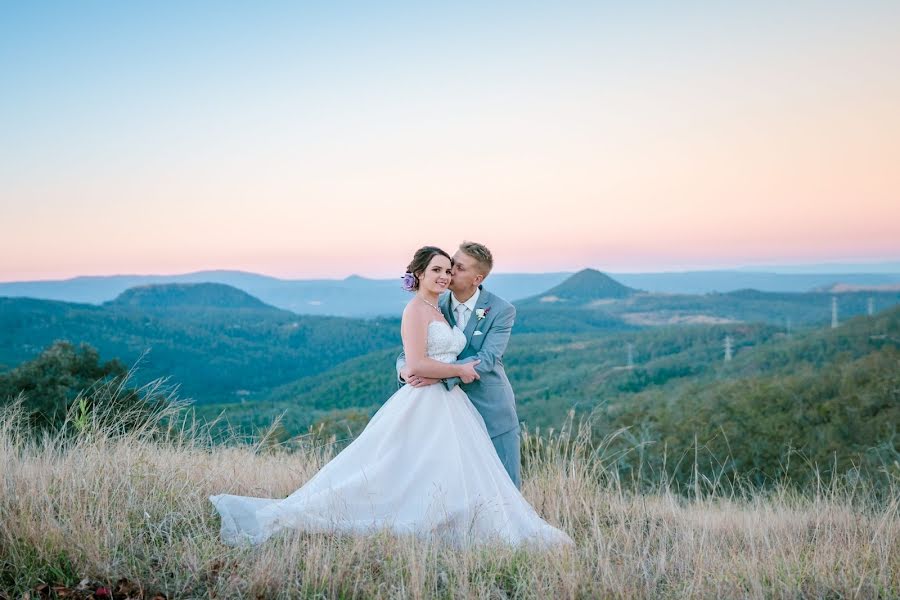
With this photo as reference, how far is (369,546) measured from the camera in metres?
3.91

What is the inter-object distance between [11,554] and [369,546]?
6.26 feet

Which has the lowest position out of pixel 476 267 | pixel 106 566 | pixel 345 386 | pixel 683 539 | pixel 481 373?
pixel 345 386

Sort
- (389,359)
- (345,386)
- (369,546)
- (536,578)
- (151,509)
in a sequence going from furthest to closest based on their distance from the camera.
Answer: (389,359)
(345,386)
(151,509)
(369,546)
(536,578)

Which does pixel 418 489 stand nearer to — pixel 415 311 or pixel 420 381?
pixel 420 381

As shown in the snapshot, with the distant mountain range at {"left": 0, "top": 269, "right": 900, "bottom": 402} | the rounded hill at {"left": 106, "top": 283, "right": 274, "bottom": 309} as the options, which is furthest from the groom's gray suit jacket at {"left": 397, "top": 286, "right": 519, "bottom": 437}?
the rounded hill at {"left": 106, "top": 283, "right": 274, "bottom": 309}

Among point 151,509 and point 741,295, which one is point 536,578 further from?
point 741,295

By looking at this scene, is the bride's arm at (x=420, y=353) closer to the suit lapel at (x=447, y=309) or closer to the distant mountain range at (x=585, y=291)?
the suit lapel at (x=447, y=309)

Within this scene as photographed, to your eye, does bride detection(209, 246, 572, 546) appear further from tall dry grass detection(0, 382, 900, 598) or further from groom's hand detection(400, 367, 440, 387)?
tall dry grass detection(0, 382, 900, 598)

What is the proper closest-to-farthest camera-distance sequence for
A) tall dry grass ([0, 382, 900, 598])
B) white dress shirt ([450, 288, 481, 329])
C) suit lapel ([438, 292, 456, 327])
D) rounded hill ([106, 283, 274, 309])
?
tall dry grass ([0, 382, 900, 598]), white dress shirt ([450, 288, 481, 329]), suit lapel ([438, 292, 456, 327]), rounded hill ([106, 283, 274, 309])

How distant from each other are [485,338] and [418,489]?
114 centimetres

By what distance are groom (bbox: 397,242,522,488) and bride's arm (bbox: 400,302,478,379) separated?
15 centimetres

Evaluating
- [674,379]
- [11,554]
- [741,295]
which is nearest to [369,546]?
[11,554]

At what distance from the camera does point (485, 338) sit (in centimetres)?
475

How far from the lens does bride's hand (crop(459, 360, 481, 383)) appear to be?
14.6ft
